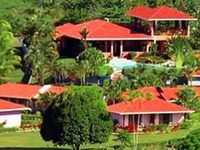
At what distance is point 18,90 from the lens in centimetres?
7694

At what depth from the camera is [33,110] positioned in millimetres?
75625

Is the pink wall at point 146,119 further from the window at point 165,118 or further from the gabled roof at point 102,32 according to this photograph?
the gabled roof at point 102,32

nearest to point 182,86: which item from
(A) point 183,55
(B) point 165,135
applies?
(A) point 183,55

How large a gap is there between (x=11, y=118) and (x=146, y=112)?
33.0 feet

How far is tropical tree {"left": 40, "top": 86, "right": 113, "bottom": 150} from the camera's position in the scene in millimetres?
57438

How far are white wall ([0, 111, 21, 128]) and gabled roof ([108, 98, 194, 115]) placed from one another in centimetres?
681

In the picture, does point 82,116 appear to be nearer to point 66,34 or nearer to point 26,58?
point 26,58

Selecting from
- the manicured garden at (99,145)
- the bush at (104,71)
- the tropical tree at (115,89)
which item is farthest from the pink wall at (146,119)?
the bush at (104,71)

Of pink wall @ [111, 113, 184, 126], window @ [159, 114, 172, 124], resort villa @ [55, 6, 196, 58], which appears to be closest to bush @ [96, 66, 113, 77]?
resort villa @ [55, 6, 196, 58]

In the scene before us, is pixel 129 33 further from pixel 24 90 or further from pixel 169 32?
pixel 24 90

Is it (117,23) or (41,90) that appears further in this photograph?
(117,23)

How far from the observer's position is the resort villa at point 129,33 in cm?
8881

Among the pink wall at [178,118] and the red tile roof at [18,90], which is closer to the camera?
the pink wall at [178,118]

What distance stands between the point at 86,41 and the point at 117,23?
922 centimetres
